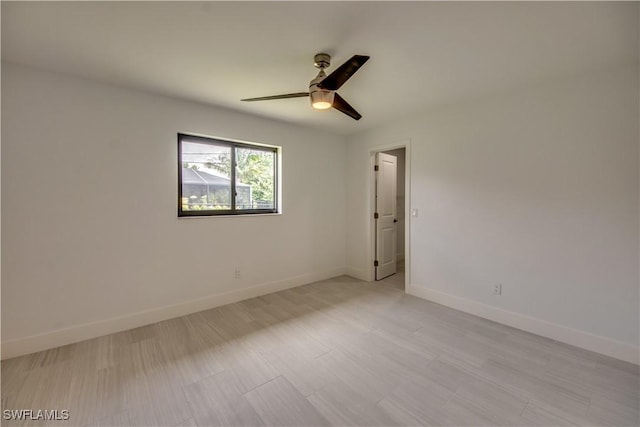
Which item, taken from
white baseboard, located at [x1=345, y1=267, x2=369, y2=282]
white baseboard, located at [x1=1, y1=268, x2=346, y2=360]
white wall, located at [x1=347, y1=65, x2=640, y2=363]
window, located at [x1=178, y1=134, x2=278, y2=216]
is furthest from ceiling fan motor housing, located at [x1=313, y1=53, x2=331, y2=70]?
white baseboard, located at [x1=345, y1=267, x2=369, y2=282]

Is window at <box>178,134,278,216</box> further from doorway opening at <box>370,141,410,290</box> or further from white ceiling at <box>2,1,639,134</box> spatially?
doorway opening at <box>370,141,410,290</box>

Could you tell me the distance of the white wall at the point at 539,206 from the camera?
2.17 metres

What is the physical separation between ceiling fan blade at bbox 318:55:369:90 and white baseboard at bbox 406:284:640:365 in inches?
110

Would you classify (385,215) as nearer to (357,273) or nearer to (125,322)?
(357,273)

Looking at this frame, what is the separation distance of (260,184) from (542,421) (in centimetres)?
346

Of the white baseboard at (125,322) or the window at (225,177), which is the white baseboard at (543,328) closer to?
the white baseboard at (125,322)

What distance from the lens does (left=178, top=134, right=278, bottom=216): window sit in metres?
3.06

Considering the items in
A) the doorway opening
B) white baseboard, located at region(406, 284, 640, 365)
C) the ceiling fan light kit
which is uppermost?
the ceiling fan light kit

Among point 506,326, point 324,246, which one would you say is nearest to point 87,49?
point 324,246

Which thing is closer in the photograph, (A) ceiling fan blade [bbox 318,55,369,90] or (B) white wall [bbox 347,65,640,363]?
(A) ceiling fan blade [bbox 318,55,369,90]

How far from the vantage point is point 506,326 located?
8.94 feet

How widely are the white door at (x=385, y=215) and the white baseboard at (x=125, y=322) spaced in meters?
1.57

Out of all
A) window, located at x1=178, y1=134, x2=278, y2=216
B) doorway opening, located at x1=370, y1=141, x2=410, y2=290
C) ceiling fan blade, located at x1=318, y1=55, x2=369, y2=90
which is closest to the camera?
ceiling fan blade, located at x1=318, y1=55, x2=369, y2=90

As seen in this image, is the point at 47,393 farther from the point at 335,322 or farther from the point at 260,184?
the point at 260,184
